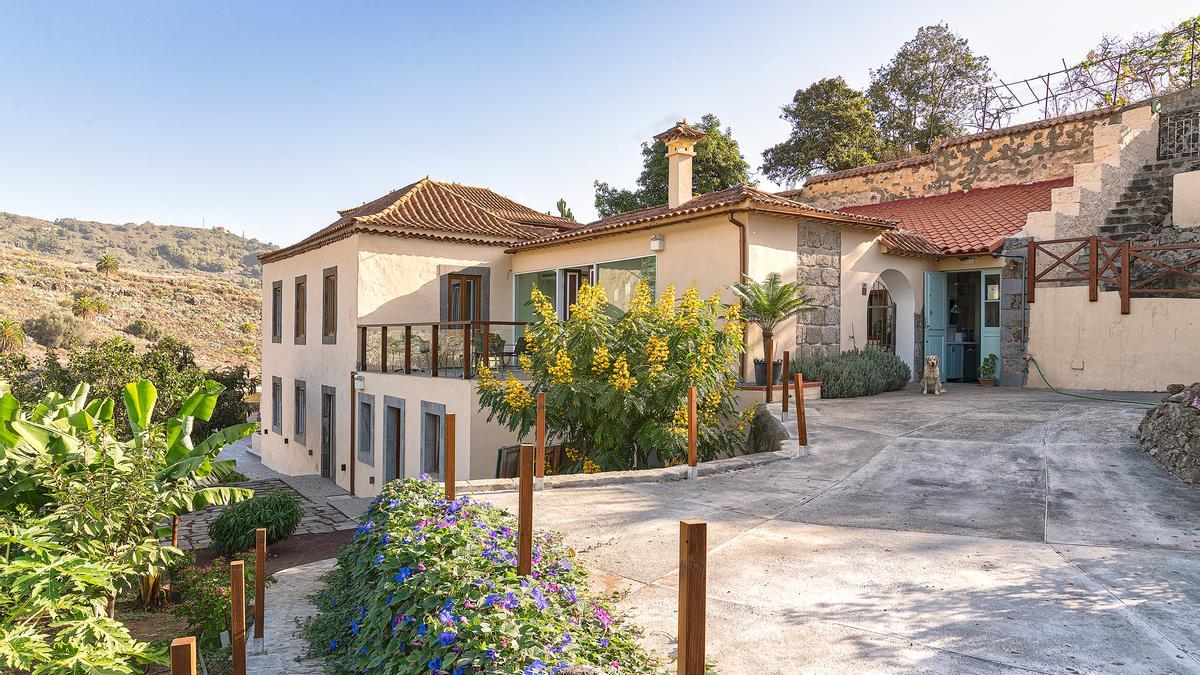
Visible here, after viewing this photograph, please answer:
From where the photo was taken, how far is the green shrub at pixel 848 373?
43.0ft

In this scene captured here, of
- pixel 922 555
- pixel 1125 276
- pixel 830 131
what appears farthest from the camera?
pixel 830 131

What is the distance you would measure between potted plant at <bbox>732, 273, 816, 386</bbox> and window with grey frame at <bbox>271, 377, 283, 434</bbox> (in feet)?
51.6

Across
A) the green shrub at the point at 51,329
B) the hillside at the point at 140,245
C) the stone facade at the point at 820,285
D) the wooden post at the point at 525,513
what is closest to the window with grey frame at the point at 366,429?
the stone facade at the point at 820,285

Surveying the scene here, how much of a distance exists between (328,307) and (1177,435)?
669 inches

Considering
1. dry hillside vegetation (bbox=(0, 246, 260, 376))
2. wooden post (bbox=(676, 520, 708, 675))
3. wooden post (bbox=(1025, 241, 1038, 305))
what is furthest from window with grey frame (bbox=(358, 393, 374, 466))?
dry hillside vegetation (bbox=(0, 246, 260, 376))

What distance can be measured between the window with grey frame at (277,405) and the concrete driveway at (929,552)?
16872 mm

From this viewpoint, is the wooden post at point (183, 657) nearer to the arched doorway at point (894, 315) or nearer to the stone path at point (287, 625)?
the stone path at point (287, 625)

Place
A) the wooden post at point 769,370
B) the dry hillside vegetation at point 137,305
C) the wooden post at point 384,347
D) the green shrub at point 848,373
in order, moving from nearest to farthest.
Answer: the wooden post at point 769,370
the green shrub at point 848,373
the wooden post at point 384,347
the dry hillside vegetation at point 137,305

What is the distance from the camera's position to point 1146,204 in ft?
45.2

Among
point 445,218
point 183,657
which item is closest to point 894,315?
point 445,218

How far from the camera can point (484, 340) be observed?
40.7 ft

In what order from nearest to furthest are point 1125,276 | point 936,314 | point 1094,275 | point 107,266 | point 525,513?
1. point 525,513
2. point 1125,276
3. point 1094,275
4. point 936,314
5. point 107,266

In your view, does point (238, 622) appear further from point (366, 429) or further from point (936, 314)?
point (936, 314)

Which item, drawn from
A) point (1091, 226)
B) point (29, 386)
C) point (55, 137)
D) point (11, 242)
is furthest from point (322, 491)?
point (11, 242)
